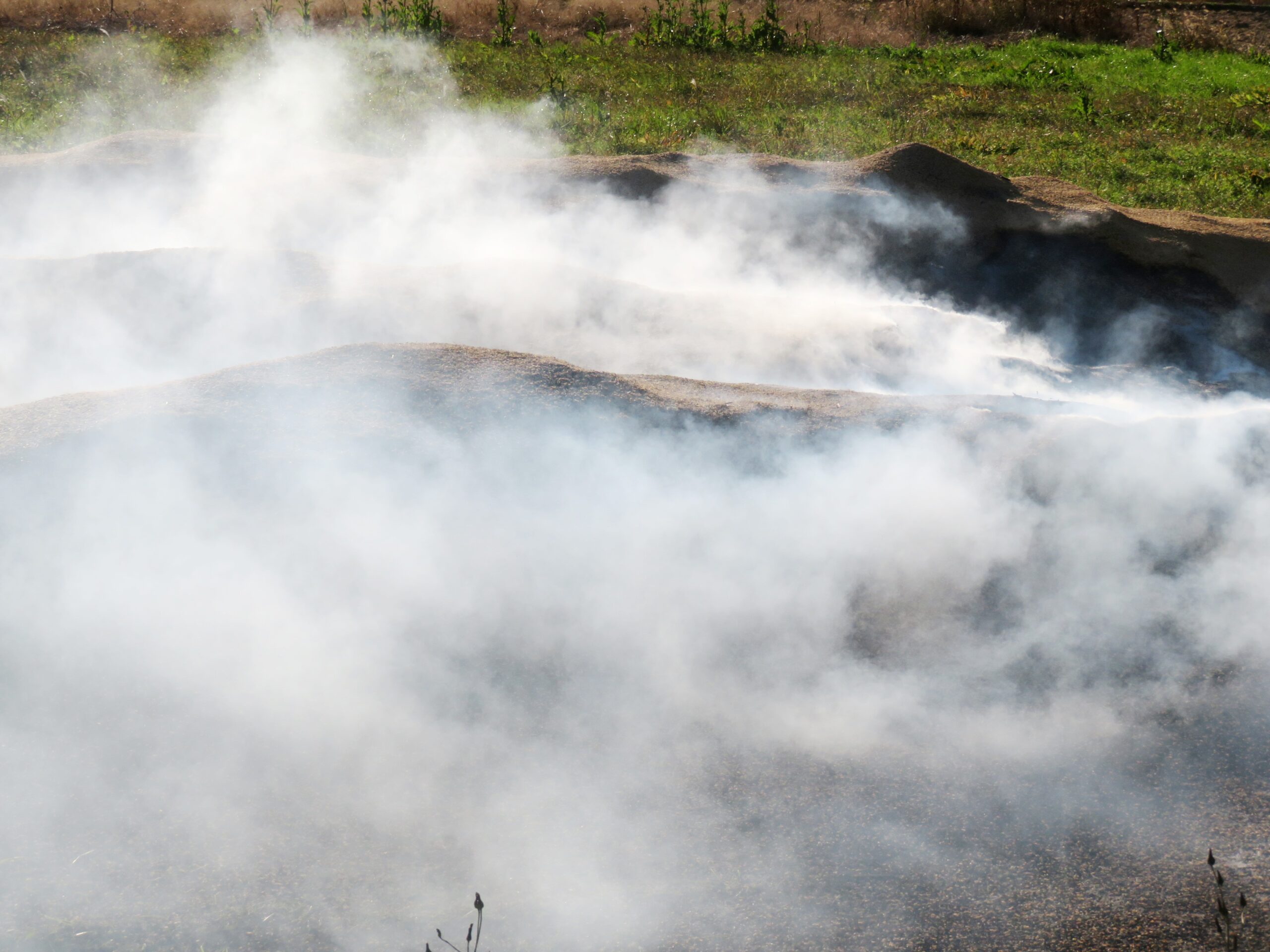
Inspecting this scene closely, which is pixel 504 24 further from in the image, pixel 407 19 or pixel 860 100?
pixel 860 100

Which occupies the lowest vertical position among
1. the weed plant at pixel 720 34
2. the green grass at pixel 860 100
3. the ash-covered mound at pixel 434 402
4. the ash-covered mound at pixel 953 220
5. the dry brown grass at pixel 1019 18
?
the ash-covered mound at pixel 434 402

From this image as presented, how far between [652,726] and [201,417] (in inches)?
84.5

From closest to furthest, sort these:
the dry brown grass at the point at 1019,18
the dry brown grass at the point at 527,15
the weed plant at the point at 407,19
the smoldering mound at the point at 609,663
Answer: the smoldering mound at the point at 609,663 < the weed plant at the point at 407,19 < the dry brown grass at the point at 527,15 < the dry brown grass at the point at 1019,18

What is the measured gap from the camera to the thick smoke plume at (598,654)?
9.11ft

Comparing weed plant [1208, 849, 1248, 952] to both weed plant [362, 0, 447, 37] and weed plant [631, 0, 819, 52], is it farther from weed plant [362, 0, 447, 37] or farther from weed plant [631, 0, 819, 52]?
weed plant [362, 0, 447, 37]

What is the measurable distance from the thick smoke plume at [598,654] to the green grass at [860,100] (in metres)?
4.60

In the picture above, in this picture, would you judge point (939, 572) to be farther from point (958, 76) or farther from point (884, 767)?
point (958, 76)

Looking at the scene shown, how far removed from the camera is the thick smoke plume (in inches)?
109

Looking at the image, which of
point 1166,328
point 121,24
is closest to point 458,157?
point 1166,328

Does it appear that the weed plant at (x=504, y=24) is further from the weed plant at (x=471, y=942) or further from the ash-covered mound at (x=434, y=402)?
the weed plant at (x=471, y=942)

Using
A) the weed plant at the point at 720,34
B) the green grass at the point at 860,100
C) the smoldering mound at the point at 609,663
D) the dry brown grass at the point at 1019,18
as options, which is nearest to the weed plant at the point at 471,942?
the smoldering mound at the point at 609,663

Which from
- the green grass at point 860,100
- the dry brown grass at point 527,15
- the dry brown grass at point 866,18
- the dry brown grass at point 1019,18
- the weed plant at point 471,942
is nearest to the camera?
the weed plant at point 471,942

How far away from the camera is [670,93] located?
10.8 m

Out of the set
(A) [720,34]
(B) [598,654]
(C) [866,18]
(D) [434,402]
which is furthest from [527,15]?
(B) [598,654]
